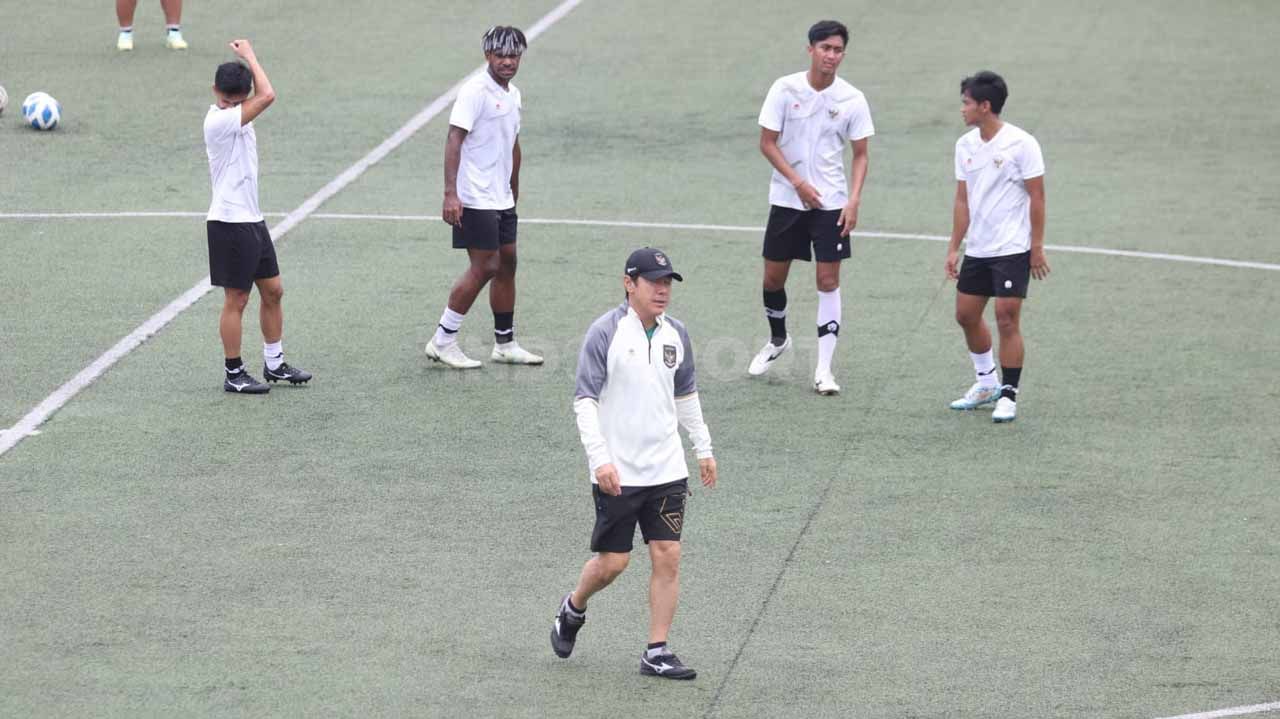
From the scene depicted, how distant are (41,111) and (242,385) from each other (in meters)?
8.34

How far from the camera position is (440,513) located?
10.5 metres

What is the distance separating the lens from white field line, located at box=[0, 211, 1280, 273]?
1616 cm

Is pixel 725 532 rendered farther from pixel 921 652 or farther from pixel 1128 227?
pixel 1128 227

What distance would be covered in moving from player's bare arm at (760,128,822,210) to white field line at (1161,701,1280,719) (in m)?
5.57

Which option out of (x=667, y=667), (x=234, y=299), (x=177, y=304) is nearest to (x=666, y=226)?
(x=177, y=304)

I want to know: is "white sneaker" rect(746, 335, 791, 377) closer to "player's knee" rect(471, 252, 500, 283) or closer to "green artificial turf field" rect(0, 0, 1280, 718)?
"green artificial turf field" rect(0, 0, 1280, 718)

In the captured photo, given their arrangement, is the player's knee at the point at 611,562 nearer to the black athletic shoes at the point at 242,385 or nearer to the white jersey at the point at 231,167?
the black athletic shoes at the point at 242,385

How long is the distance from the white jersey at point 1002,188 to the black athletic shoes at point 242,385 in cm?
496

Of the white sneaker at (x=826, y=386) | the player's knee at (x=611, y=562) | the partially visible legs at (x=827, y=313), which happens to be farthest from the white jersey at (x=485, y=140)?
the player's knee at (x=611, y=562)

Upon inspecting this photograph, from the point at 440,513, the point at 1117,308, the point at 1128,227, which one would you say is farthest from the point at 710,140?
the point at 440,513

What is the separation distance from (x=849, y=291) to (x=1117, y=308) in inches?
86.8

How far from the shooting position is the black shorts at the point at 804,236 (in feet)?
42.4

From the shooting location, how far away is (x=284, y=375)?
41.3 ft

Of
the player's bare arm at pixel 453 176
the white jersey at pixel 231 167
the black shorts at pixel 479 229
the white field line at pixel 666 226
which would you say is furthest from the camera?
the white field line at pixel 666 226
